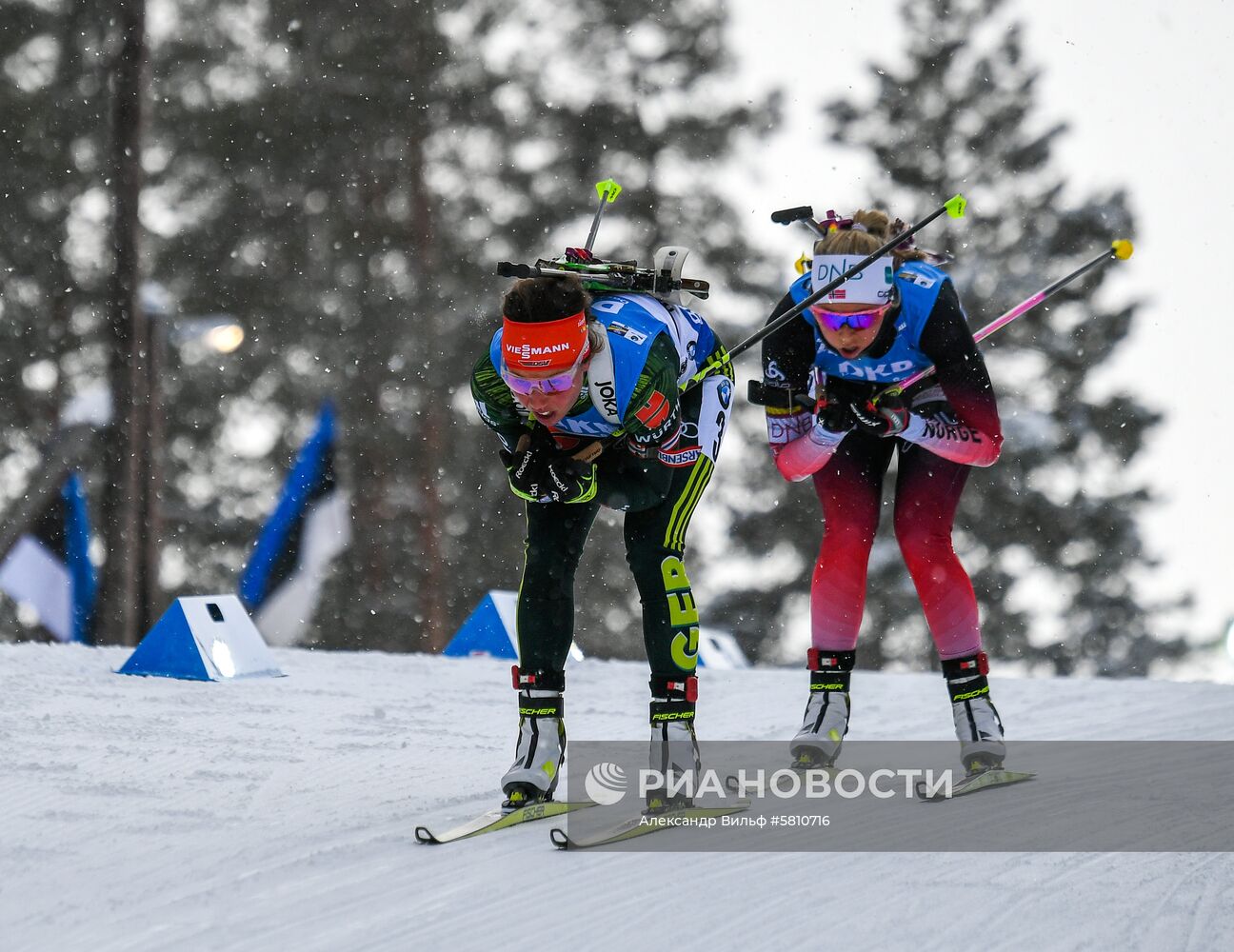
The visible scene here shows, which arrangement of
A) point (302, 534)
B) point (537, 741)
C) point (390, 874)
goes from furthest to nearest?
point (302, 534)
point (537, 741)
point (390, 874)

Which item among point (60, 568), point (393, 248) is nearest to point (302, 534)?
point (60, 568)

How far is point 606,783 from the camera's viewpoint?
Answer: 4.31 m

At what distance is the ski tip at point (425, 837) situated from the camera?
355 centimetres

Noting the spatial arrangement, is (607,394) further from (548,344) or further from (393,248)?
(393,248)

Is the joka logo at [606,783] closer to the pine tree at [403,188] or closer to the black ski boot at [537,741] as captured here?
the black ski boot at [537,741]

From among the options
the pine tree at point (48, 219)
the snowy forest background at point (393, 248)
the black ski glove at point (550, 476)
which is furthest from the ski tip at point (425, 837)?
the pine tree at point (48, 219)

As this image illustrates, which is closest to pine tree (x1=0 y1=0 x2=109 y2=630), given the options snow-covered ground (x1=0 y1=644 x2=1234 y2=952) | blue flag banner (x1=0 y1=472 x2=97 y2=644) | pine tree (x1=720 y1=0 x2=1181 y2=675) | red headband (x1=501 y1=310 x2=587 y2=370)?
blue flag banner (x1=0 y1=472 x2=97 y2=644)

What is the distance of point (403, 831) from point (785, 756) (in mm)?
1748

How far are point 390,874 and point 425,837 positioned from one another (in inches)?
13.0

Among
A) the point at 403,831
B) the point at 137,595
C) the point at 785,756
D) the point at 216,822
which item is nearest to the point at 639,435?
the point at 403,831

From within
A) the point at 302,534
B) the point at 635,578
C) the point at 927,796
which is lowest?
the point at 927,796

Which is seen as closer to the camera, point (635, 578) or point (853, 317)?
point (635, 578)

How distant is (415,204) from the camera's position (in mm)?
19906

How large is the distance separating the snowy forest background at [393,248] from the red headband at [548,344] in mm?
15379
